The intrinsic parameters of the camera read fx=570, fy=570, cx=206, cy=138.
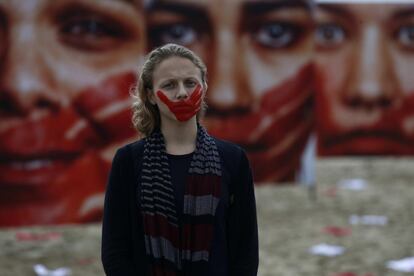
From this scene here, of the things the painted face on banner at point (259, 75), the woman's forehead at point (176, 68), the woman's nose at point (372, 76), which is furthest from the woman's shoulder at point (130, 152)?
the woman's nose at point (372, 76)

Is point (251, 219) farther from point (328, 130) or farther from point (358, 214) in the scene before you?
point (328, 130)

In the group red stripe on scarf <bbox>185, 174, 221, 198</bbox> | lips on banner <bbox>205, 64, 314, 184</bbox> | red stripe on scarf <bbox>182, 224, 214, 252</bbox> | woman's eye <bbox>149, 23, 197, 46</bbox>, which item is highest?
woman's eye <bbox>149, 23, 197, 46</bbox>

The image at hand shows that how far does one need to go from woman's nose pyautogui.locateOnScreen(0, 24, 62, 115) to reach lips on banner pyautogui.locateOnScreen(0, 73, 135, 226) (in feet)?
0.51

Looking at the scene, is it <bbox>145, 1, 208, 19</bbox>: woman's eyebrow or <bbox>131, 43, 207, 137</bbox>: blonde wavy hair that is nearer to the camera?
<bbox>131, 43, 207, 137</bbox>: blonde wavy hair

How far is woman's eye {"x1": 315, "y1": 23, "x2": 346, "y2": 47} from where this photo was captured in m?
8.66

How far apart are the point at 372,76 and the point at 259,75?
3177 mm

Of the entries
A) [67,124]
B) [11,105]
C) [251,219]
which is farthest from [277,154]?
[251,219]

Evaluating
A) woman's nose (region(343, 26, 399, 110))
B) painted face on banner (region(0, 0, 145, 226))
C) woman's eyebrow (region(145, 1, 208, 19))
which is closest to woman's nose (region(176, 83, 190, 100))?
painted face on banner (region(0, 0, 145, 226))

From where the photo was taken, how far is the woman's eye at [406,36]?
341 inches

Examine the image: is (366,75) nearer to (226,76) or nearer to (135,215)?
(226,76)

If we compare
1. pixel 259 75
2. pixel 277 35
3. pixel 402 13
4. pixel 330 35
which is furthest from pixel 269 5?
pixel 402 13

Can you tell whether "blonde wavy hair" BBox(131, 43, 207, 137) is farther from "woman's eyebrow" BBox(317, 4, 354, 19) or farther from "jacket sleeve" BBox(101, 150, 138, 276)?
"woman's eyebrow" BBox(317, 4, 354, 19)

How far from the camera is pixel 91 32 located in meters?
5.23

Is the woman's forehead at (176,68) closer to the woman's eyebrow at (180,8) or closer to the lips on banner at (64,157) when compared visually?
the lips on banner at (64,157)
